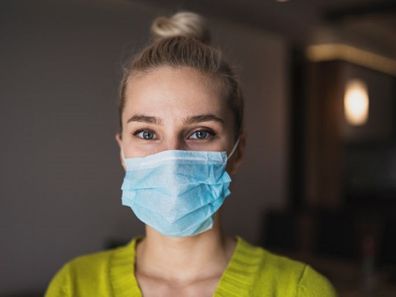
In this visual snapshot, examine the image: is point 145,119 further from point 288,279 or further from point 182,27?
point 288,279

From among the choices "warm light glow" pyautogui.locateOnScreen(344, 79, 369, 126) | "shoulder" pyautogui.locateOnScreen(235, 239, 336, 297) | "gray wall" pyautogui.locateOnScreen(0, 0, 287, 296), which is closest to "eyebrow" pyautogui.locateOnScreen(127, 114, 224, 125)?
"shoulder" pyautogui.locateOnScreen(235, 239, 336, 297)

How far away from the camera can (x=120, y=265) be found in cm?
114

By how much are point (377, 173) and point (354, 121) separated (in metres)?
0.86

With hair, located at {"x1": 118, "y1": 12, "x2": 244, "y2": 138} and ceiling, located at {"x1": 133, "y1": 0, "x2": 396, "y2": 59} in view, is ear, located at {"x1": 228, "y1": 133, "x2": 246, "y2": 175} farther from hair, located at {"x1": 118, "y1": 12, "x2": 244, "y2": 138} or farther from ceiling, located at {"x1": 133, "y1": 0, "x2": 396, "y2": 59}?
ceiling, located at {"x1": 133, "y1": 0, "x2": 396, "y2": 59}

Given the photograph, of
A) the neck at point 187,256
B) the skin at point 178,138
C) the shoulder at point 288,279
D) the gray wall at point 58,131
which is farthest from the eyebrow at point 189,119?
the gray wall at point 58,131

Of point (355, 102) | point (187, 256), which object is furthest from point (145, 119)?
point (355, 102)

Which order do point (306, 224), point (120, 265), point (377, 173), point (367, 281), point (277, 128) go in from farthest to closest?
point (377, 173)
point (277, 128)
point (306, 224)
point (367, 281)
point (120, 265)

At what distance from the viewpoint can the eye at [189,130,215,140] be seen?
3.49 feet

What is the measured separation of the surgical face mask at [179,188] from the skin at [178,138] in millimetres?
25

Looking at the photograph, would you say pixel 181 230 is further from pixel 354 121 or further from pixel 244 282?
pixel 354 121

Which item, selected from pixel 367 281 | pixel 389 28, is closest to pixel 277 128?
pixel 389 28

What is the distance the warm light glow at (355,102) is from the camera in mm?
4746

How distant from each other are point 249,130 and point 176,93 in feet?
9.67

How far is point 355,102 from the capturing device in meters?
4.79
